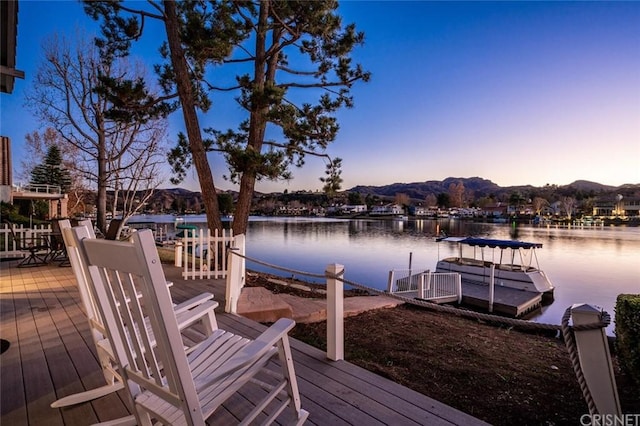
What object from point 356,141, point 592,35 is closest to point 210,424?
point 592,35

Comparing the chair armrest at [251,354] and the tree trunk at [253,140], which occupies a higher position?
the tree trunk at [253,140]

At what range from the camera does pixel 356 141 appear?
25.6 m

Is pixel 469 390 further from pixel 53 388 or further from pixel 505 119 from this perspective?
pixel 505 119

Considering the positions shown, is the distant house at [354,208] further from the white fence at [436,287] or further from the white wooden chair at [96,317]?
the white wooden chair at [96,317]

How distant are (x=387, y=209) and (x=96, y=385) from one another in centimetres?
10372

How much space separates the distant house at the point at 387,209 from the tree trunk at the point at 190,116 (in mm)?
92827

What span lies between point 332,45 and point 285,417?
25.5 feet

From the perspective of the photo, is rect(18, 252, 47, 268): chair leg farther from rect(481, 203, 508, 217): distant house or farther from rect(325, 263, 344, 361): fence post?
rect(481, 203, 508, 217): distant house

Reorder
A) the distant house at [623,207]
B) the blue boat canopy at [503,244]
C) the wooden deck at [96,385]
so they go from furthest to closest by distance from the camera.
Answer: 1. the distant house at [623,207]
2. the blue boat canopy at [503,244]
3. the wooden deck at [96,385]

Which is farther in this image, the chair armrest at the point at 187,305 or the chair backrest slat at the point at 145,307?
the chair armrest at the point at 187,305

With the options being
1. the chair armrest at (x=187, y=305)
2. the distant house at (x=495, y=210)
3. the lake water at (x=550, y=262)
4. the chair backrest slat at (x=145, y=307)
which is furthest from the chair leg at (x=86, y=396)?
the distant house at (x=495, y=210)

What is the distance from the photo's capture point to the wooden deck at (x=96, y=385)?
183cm

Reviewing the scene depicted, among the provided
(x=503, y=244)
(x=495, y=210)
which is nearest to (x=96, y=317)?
(x=503, y=244)

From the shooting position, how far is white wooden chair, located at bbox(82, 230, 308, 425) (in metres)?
0.97
